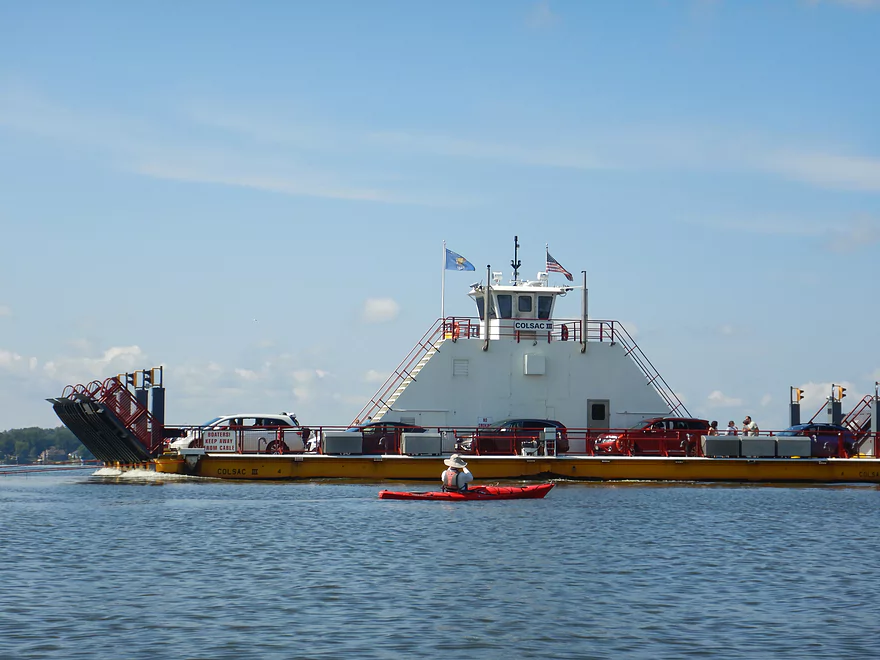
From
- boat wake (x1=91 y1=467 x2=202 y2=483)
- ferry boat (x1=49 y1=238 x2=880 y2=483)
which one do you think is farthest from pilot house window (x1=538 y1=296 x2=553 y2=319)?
boat wake (x1=91 y1=467 x2=202 y2=483)

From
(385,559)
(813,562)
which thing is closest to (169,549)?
(385,559)

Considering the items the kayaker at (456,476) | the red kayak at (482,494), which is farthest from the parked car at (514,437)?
the kayaker at (456,476)

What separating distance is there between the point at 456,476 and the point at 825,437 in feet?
51.6

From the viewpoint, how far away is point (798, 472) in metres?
35.7

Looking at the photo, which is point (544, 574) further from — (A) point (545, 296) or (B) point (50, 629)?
(A) point (545, 296)

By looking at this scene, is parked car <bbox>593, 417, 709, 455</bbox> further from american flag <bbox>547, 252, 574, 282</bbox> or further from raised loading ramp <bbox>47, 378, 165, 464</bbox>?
raised loading ramp <bbox>47, 378, 165, 464</bbox>

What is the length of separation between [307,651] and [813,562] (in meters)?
11.9

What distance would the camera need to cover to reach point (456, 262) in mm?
39281

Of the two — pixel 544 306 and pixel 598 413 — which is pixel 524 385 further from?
pixel 544 306

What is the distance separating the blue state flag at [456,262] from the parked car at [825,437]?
40.7 feet

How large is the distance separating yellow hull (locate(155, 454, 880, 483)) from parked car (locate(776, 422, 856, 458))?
1.58 meters

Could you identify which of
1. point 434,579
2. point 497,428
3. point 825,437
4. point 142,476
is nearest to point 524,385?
point 497,428

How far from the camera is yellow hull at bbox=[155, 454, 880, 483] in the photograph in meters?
34.8

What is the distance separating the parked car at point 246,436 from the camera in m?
35.6
